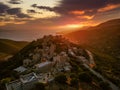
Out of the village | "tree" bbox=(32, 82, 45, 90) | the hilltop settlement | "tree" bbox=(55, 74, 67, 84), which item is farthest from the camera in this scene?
"tree" bbox=(55, 74, 67, 84)

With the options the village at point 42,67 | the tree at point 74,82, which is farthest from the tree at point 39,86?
the tree at point 74,82

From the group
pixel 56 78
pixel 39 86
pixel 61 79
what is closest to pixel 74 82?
pixel 61 79

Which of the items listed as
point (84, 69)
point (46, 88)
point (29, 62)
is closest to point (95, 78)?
point (84, 69)

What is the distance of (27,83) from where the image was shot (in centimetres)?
4219

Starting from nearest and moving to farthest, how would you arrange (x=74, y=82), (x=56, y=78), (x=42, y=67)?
1. (x=74, y=82)
2. (x=56, y=78)
3. (x=42, y=67)

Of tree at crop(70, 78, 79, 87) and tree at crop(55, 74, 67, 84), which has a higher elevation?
tree at crop(55, 74, 67, 84)

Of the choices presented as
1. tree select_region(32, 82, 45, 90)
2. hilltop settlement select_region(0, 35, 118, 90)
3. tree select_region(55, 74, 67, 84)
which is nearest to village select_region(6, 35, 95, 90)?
hilltop settlement select_region(0, 35, 118, 90)

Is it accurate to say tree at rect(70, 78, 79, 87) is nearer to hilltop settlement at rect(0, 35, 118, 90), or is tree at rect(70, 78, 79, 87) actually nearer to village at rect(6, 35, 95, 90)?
hilltop settlement at rect(0, 35, 118, 90)

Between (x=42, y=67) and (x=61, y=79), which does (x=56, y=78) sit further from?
(x=42, y=67)

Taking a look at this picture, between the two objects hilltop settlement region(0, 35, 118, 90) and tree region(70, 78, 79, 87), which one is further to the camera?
tree region(70, 78, 79, 87)

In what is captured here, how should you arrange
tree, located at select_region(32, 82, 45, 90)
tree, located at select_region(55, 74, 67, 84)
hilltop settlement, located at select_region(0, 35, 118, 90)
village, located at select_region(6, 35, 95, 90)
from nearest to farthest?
tree, located at select_region(32, 82, 45, 90) < hilltop settlement, located at select_region(0, 35, 118, 90) < village, located at select_region(6, 35, 95, 90) < tree, located at select_region(55, 74, 67, 84)

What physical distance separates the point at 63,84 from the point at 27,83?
24.3 ft

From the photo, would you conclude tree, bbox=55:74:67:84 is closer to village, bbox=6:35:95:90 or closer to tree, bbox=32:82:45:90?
village, bbox=6:35:95:90

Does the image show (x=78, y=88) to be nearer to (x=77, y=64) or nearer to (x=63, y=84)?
(x=63, y=84)
